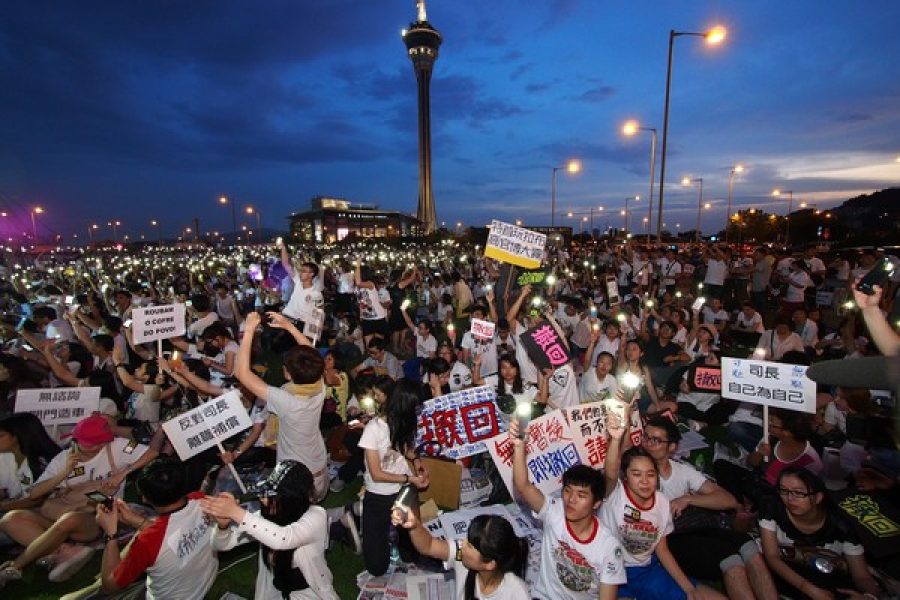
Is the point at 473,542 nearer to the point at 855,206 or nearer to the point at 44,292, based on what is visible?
the point at 44,292

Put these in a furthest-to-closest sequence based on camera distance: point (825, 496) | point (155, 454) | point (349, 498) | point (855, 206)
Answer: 1. point (855, 206)
2. point (349, 498)
3. point (155, 454)
4. point (825, 496)

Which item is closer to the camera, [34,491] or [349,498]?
[34,491]

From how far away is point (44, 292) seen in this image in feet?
48.4

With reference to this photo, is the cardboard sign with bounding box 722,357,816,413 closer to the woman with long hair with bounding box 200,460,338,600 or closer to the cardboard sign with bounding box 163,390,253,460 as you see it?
the woman with long hair with bounding box 200,460,338,600

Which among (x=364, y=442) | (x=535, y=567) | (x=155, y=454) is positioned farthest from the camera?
(x=155, y=454)

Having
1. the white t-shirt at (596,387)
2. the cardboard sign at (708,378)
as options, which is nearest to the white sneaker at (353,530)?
the white t-shirt at (596,387)

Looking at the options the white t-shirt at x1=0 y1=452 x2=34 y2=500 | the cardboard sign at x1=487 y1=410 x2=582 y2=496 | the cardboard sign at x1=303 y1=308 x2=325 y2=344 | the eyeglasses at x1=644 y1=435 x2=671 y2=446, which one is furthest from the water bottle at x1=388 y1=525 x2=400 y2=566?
the white t-shirt at x1=0 y1=452 x2=34 y2=500

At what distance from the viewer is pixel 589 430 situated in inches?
199

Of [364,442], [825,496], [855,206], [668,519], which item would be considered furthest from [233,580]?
[855,206]

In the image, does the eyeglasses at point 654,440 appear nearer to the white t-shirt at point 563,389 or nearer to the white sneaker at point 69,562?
the white t-shirt at point 563,389

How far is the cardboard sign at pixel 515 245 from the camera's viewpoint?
7801 mm

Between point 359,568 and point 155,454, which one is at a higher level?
point 155,454

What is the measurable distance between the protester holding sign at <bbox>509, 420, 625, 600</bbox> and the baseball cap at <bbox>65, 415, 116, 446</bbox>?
471 centimetres

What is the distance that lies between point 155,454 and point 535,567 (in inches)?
178
